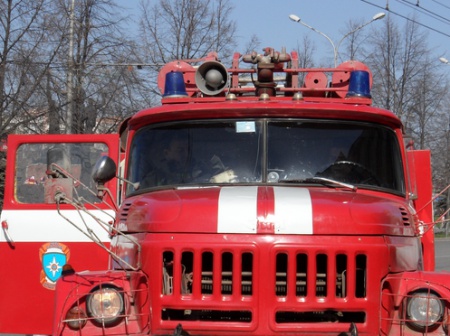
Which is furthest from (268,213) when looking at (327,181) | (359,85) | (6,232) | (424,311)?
(6,232)

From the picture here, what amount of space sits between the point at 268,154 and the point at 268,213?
0.93 metres

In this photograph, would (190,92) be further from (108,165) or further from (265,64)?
(108,165)

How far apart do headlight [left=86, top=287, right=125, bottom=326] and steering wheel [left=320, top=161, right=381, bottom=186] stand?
172 cm

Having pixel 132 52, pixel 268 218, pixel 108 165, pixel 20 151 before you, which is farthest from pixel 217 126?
pixel 132 52

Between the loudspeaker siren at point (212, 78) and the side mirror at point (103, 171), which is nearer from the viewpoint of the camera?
the side mirror at point (103, 171)

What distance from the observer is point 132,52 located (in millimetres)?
22047

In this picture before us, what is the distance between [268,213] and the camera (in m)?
5.02

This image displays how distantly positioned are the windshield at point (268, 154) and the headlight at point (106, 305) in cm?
107

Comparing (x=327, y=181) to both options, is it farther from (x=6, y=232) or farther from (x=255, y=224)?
(x=6, y=232)

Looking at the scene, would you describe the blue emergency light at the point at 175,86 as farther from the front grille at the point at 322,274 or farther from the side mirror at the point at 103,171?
the front grille at the point at 322,274

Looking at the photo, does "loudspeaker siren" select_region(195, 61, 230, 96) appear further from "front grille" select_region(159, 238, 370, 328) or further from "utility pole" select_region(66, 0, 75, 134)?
"utility pole" select_region(66, 0, 75, 134)

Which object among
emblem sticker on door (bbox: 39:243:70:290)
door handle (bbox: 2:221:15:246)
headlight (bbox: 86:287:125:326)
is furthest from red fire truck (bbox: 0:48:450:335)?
door handle (bbox: 2:221:15:246)

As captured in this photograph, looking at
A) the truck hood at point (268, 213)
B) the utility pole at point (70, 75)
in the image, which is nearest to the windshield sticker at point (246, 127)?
the truck hood at point (268, 213)

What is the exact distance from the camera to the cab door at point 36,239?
728cm
